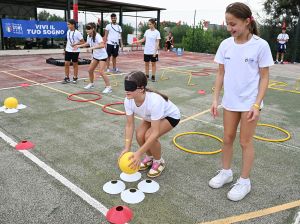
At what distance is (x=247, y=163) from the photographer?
127 inches

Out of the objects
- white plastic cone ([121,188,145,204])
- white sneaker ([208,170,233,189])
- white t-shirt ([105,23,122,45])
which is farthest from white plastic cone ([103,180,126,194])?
white t-shirt ([105,23,122,45])

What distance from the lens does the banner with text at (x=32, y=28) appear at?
16.4 meters

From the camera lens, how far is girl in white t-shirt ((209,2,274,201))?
2.86m

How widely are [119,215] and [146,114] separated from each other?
1.12m

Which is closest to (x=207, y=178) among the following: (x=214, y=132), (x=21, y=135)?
(x=214, y=132)

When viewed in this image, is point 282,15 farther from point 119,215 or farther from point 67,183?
point 119,215

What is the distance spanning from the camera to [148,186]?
342 centimetres

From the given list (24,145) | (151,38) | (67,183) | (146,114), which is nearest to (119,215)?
(67,183)

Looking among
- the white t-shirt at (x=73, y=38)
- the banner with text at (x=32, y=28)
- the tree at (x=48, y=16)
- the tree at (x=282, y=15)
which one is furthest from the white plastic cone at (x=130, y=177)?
the tree at (x=48, y=16)

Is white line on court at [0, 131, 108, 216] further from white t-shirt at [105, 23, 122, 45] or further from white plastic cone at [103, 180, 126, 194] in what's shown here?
white t-shirt at [105, 23, 122, 45]

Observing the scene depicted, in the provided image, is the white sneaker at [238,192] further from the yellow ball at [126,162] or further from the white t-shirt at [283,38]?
the white t-shirt at [283,38]

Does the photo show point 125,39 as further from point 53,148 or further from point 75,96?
point 53,148

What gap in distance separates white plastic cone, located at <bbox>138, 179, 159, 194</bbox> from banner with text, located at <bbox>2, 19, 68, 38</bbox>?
52.6 feet

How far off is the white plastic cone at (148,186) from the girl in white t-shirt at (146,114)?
0.20 meters
